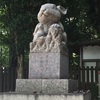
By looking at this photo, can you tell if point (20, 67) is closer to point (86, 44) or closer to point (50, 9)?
point (86, 44)

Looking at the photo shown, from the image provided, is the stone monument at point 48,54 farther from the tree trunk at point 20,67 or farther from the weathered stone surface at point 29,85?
the tree trunk at point 20,67

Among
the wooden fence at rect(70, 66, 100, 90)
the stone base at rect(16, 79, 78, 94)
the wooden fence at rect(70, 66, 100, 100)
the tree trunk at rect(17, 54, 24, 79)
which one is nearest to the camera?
the stone base at rect(16, 79, 78, 94)

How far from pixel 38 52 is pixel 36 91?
3.08 ft

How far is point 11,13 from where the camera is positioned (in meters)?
13.3

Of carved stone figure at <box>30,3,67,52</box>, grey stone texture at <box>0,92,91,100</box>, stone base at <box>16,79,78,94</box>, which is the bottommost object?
grey stone texture at <box>0,92,91,100</box>

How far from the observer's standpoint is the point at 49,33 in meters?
6.70

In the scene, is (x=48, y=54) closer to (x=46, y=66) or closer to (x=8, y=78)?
(x=46, y=66)

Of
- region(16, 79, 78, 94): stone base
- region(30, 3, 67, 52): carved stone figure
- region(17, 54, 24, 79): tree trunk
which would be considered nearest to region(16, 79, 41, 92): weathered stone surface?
region(16, 79, 78, 94): stone base

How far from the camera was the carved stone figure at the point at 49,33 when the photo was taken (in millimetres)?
6625

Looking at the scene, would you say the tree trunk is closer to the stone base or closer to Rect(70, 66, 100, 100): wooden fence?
Rect(70, 66, 100, 100): wooden fence

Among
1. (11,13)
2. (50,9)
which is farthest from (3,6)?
(50,9)

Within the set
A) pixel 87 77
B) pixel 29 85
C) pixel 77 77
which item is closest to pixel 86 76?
pixel 87 77

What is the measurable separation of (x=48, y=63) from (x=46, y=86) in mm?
584

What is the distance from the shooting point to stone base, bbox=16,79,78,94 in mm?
6218
